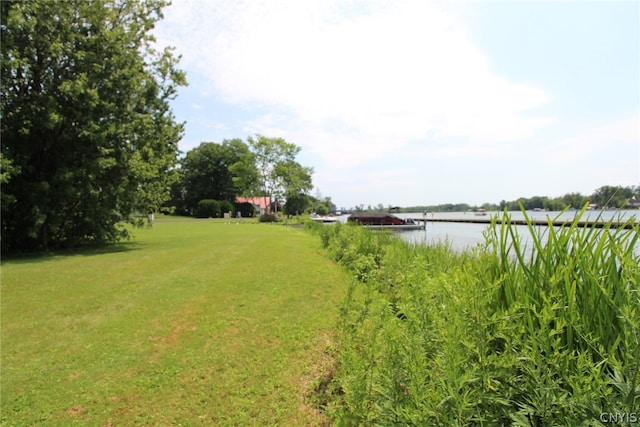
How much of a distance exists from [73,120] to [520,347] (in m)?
14.8

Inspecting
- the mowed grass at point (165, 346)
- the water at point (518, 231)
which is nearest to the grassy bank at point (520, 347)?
the water at point (518, 231)

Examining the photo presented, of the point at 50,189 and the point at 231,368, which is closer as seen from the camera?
the point at 231,368

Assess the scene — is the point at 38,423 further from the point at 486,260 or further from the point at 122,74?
the point at 122,74

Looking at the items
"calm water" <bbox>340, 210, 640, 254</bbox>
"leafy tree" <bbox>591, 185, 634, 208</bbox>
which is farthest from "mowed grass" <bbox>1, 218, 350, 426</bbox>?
"leafy tree" <bbox>591, 185, 634, 208</bbox>

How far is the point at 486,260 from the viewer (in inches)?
87.4

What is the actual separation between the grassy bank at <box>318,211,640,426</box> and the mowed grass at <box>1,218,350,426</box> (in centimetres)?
118

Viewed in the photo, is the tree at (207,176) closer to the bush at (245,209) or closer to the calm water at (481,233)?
the bush at (245,209)

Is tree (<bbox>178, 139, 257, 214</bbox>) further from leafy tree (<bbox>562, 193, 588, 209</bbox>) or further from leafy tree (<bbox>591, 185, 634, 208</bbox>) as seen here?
leafy tree (<bbox>591, 185, 634, 208</bbox>)

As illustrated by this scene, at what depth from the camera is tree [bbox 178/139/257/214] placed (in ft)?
204

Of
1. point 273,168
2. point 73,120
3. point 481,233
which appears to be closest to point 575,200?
point 481,233

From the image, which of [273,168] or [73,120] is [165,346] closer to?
[73,120]

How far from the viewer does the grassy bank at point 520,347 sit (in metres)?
1.35

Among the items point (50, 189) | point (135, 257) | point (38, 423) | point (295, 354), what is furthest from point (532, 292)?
point (50, 189)

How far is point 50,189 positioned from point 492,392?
14.5 metres
